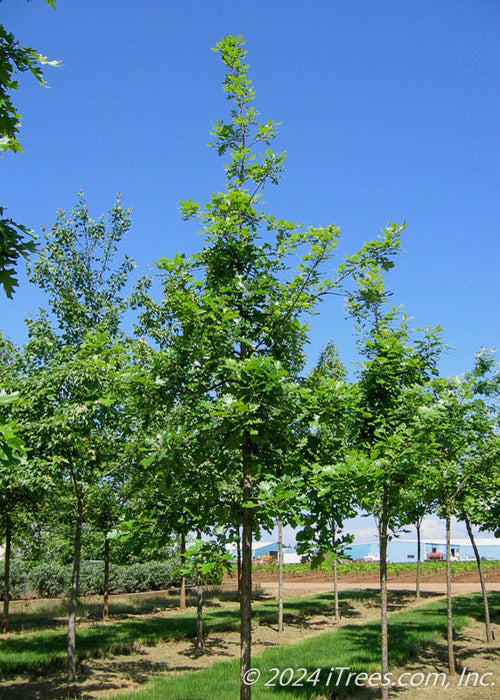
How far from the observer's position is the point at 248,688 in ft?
18.3

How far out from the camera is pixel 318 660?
37.7 feet

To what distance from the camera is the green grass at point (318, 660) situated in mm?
9156

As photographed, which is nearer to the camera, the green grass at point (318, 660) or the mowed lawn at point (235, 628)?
the green grass at point (318, 660)

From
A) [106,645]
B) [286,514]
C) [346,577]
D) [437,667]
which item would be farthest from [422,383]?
[346,577]

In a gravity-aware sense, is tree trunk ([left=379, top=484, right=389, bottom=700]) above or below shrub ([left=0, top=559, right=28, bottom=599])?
above

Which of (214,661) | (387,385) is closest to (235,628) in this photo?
(214,661)

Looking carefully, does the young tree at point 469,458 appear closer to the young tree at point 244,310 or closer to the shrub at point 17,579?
the young tree at point 244,310

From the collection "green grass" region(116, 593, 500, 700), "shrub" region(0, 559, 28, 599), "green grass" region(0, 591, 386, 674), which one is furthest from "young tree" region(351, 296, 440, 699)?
"shrub" region(0, 559, 28, 599)

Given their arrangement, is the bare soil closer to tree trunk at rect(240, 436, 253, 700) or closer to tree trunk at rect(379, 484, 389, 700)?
tree trunk at rect(379, 484, 389, 700)

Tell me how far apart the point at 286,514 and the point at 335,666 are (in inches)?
289

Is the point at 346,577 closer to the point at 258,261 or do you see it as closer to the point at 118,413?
the point at 118,413

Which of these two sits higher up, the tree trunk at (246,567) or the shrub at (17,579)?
the tree trunk at (246,567)

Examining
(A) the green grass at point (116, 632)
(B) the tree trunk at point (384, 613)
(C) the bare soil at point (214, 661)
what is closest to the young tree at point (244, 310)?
(B) the tree trunk at point (384, 613)

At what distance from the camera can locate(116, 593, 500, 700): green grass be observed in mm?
9156
